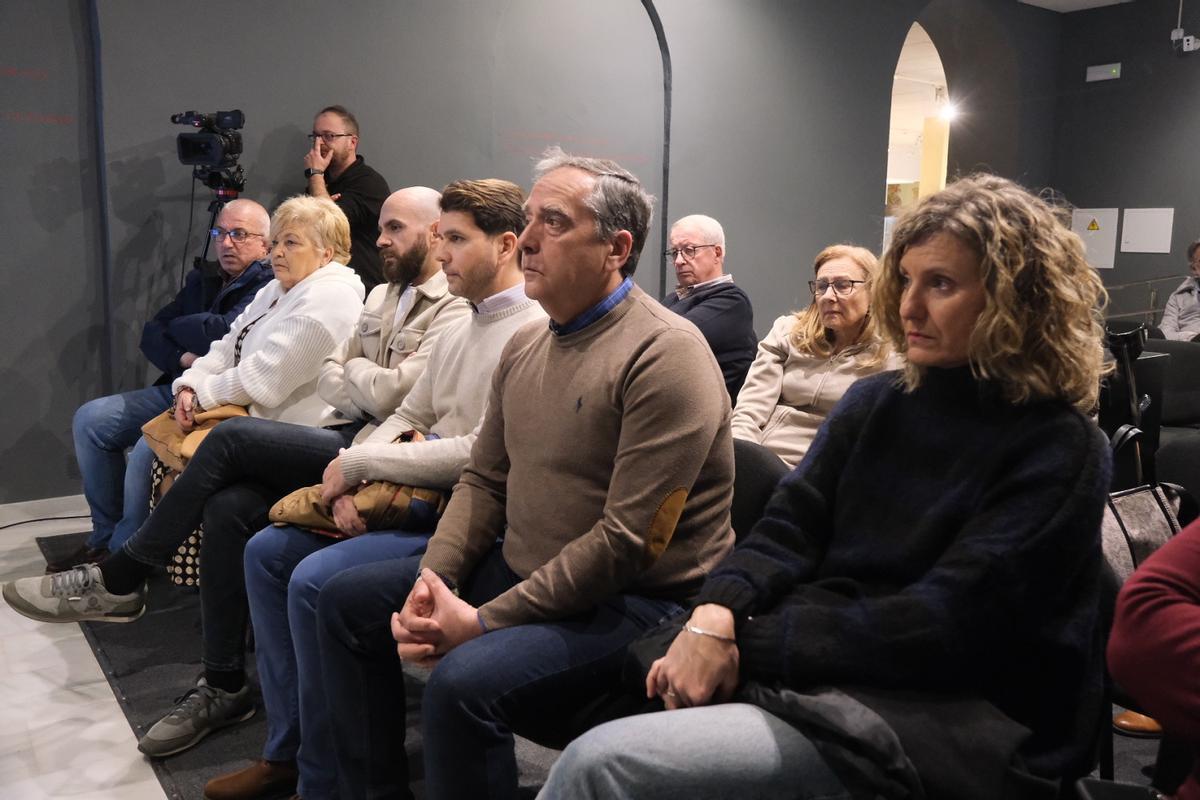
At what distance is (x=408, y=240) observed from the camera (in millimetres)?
2725

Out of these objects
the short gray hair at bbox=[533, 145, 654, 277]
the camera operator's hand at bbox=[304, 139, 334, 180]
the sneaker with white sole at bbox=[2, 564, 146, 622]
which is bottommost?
the sneaker with white sole at bbox=[2, 564, 146, 622]

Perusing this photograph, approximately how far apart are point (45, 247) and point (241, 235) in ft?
3.77

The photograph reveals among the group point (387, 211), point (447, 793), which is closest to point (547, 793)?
point (447, 793)

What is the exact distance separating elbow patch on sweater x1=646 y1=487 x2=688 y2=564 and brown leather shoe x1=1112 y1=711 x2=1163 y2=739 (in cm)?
143

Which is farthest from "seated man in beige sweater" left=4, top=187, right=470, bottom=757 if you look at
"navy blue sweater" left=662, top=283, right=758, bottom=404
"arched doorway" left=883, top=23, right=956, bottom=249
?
"arched doorway" left=883, top=23, right=956, bottom=249

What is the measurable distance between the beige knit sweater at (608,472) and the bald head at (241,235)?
7.54ft

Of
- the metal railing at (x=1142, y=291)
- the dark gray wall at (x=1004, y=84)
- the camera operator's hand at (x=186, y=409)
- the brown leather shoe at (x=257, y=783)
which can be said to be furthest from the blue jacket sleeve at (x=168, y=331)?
the metal railing at (x=1142, y=291)

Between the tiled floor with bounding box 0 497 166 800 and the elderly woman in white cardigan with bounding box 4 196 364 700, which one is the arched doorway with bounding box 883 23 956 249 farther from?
the tiled floor with bounding box 0 497 166 800

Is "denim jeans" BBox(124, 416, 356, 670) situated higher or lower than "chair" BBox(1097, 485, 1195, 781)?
lower

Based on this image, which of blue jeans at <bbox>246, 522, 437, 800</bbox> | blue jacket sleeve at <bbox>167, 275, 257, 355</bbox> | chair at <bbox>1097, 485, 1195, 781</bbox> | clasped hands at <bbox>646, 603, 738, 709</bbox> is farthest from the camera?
blue jacket sleeve at <bbox>167, 275, 257, 355</bbox>

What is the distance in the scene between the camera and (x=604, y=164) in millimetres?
1866

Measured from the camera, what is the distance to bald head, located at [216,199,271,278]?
379 centimetres

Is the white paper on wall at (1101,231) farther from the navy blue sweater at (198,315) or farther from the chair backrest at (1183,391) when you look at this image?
the navy blue sweater at (198,315)

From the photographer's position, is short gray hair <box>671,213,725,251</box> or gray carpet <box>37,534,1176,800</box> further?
short gray hair <box>671,213,725,251</box>
